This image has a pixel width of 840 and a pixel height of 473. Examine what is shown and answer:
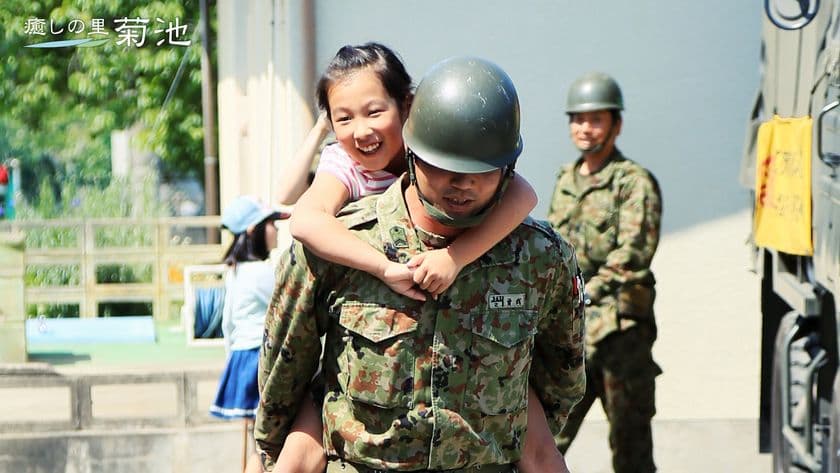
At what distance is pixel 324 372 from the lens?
3.04 m

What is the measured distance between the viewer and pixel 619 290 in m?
6.07

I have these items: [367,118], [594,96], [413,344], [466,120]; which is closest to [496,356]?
[413,344]

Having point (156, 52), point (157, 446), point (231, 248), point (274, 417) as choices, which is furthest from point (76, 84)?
point (274, 417)

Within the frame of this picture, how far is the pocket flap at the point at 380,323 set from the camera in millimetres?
2855

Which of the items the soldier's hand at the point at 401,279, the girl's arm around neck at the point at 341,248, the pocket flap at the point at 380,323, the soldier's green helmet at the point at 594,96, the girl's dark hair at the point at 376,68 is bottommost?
the pocket flap at the point at 380,323

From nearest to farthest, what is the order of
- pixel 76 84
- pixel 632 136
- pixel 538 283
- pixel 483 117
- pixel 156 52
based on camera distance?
1. pixel 483 117
2. pixel 538 283
3. pixel 632 136
4. pixel 156 52
5. pixel 76 84

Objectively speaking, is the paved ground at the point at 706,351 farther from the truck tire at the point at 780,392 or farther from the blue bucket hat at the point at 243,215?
the blue bucket hat at the point at 243,215

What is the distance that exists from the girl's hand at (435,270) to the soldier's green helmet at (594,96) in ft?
11.6

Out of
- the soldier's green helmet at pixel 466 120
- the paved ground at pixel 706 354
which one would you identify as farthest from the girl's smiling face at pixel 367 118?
the paved ground at pixel 706 354

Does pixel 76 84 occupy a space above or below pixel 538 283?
above

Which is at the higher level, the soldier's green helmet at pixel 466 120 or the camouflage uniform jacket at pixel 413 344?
the soldier's green helmet at pixel 466 120

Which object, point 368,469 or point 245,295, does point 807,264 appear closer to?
point 245,295

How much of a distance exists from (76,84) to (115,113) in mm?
890

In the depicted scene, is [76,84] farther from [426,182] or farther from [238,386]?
[426,182]
